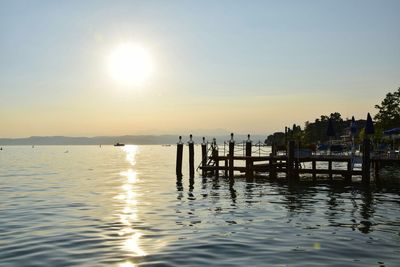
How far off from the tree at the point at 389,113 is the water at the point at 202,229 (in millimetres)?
49381

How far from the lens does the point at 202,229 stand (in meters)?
17.3

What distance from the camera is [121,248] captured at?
1404cm

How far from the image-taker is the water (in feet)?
42.4

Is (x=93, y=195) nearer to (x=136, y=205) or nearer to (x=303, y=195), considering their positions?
(x=136, y=205)

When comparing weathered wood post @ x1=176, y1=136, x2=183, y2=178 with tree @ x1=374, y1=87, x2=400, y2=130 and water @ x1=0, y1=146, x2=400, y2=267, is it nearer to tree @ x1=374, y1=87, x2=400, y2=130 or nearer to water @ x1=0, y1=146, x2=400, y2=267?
water @ x1=0, y1=146, x2=400, y2=267

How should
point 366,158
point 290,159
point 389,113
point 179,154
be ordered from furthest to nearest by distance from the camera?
point 389,113
point 179,154
point 290,159
point 366,158

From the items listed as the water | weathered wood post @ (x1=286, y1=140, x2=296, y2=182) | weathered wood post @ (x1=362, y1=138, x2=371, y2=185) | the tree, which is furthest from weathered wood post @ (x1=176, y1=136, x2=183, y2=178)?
the tree

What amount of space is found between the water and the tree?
162 feet

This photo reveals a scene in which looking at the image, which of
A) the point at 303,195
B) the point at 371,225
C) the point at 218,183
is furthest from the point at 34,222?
the point at 218,183

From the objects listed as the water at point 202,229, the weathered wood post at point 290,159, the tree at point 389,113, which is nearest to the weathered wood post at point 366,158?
the water at point 202,229

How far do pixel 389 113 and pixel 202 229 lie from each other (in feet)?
226

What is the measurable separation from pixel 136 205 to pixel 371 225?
12.5 meters

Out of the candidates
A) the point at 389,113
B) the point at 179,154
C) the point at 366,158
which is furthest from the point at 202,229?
the point at 389,113

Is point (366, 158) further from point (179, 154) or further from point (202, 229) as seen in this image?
point (202, 229)
